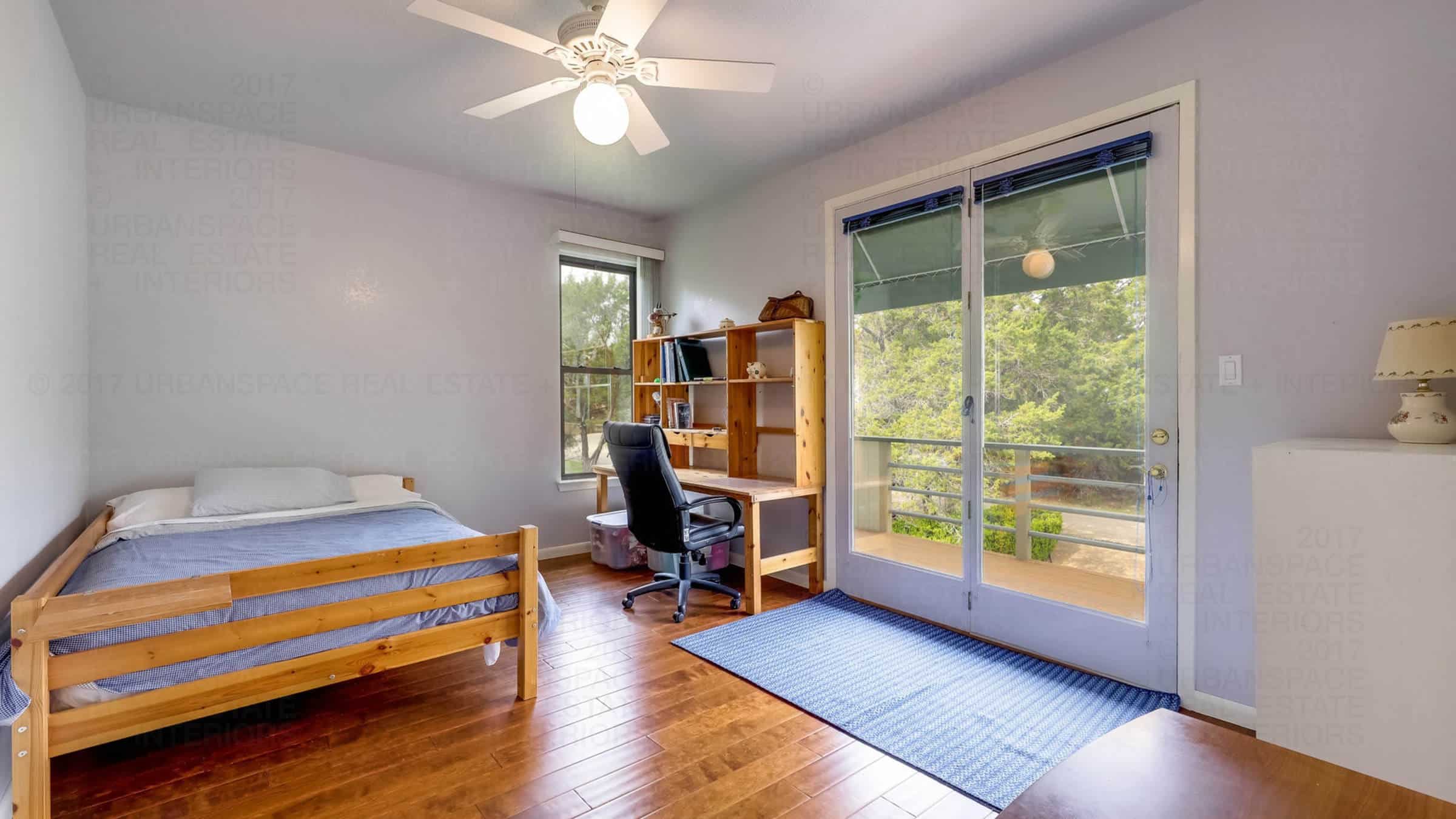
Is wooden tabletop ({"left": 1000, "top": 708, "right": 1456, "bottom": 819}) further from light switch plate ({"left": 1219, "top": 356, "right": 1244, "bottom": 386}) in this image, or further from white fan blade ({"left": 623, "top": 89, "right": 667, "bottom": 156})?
white fan blade ({"left": 623, "top": 89, "right": 667, "bottom": 156})

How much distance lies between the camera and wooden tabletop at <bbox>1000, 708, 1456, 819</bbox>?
0.58 m

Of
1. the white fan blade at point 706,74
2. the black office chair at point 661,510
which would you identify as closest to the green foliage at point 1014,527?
the black office chair at point 661,510

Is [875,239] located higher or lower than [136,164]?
lower

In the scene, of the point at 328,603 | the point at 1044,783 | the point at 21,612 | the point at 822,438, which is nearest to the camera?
the point at 1044,783

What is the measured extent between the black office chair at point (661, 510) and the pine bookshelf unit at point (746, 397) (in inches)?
20.4

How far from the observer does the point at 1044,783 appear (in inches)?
23.9

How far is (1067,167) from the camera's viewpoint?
265 cm

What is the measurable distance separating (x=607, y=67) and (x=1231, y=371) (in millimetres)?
2376

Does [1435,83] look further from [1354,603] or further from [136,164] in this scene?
[136,164]

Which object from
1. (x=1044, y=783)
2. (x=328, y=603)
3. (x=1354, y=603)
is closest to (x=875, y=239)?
(x=1354, y=603)

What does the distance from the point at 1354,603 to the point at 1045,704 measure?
3.36 ft

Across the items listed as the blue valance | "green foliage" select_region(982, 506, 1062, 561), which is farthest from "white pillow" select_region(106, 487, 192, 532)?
"green foliage" select_region(982, 506, 1062, 561)

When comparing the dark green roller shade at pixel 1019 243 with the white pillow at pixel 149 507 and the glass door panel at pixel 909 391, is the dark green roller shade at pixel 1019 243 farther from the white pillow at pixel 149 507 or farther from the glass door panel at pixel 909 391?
the white pillow at pixel 149 507

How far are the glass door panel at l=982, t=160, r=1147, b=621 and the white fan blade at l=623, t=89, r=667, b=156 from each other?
151cm
